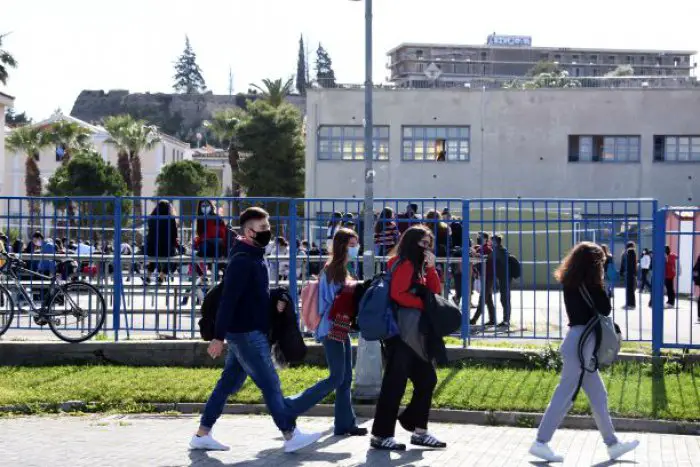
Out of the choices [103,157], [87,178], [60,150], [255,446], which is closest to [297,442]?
[255,446]

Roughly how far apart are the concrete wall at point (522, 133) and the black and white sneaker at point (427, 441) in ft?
129

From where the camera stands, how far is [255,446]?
30.5 feet

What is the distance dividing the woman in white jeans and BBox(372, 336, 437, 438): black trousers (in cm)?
97

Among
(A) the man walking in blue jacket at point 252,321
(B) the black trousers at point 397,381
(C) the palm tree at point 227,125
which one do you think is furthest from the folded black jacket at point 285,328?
(C) the palm tree at point 227,125

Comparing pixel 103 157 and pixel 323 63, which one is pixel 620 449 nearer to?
pixel 103 157

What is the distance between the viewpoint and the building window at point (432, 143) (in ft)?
160

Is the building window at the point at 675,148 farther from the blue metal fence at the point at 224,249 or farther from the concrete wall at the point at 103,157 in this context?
the concrete wall at the point at 103,157

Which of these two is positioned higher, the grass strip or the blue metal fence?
the blue metal fence

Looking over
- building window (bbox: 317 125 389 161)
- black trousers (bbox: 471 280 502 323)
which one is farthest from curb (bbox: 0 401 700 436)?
building window (bbox: 317 125 389 161)

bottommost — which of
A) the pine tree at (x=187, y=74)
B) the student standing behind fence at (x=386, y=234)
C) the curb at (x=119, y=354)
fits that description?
the curb at (x=119, y=354)

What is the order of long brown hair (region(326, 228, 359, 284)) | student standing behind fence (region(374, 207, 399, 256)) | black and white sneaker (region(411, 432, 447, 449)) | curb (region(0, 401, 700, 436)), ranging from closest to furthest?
black and white sneaker (region(411, 432, 447, 449))
long brown hair (region(326, 228, 359, 284))
curb (region(0, 401, 700, 436))
student standing behind fence (region(374, 207, 399, 256))

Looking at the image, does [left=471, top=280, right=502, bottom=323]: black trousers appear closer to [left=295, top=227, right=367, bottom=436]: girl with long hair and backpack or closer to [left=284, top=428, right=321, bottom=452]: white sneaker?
[left=295, top=227, right=367, bottom=436]: girl with long hair and backpack

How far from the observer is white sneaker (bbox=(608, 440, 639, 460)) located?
8648 millimetres

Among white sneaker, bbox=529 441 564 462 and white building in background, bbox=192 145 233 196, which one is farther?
white building in background, bbox=192 145 233 196
